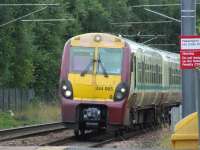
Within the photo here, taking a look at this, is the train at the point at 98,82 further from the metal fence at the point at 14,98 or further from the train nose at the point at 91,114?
the metal fence at the point at 14,98

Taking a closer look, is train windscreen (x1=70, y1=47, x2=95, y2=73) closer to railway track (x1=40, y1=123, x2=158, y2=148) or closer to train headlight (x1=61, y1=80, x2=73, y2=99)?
train headlight (x1=61, y1=80, x2=73, y2=99)

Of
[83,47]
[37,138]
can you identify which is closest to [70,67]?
[83,47]

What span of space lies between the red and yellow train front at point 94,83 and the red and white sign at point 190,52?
6.96 metres

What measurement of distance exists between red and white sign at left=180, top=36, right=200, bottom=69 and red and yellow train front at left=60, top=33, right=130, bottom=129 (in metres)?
6.96

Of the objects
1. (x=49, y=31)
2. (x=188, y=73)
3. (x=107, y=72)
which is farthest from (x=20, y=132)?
(x=49, y=31)

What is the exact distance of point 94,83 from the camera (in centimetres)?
2338

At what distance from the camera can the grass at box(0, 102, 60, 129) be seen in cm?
3909

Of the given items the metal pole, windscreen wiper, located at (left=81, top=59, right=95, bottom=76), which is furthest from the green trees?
the metal pole

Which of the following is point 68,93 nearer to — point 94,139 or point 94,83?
point 94,83

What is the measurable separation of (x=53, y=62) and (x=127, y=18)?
17.0 metres

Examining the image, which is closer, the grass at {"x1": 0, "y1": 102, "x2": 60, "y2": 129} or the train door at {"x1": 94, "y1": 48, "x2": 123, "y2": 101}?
the train door at {"x1": 94, "y1": 48, "x2": 123, "y2": 101}

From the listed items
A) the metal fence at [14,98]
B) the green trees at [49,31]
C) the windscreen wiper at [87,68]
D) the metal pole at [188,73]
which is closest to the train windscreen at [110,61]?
the windscreen wiper at [87,68]

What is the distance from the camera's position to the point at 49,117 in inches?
1836

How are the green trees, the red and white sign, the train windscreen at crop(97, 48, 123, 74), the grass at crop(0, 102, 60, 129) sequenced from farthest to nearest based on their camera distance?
1. the green trees
2. the grass at crop(0, 102, 60, 129)
3. the train windscreen at crop(97, 48, 123, 74)
4. the red and white sign
